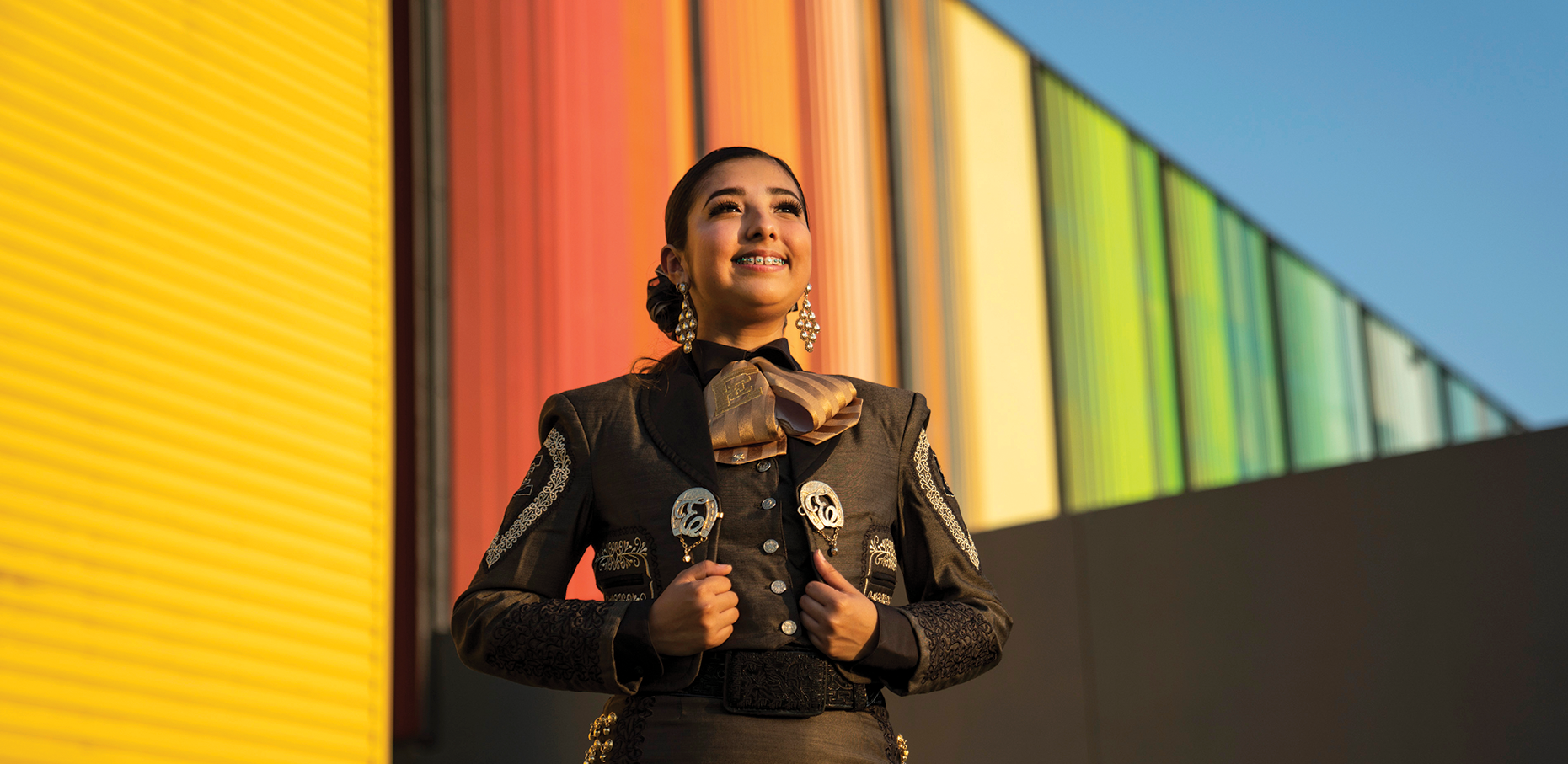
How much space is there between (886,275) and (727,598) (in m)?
4.54

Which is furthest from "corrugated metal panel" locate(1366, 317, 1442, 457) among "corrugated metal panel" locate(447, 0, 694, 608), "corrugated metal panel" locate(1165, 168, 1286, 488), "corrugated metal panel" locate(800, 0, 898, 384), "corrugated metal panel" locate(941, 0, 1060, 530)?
"corrugated metal panel" locate(447, 0, 694, 608)

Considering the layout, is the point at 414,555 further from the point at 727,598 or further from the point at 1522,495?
the point at 727,598

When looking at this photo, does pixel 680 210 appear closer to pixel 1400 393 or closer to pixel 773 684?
pixel 773 684

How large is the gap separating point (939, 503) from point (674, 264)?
1.39 feet

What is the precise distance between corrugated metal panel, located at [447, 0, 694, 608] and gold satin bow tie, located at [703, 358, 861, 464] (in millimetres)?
3838

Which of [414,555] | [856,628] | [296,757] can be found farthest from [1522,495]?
[414,555]

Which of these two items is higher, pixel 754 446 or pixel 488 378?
pixel 488 378

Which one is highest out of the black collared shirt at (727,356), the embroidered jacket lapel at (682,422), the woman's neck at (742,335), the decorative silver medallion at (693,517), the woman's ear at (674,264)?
the woman's ear at (674,264)

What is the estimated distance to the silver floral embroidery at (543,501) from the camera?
1497 millimetres

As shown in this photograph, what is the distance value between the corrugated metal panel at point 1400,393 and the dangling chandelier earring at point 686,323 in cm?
688

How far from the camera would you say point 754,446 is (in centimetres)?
151

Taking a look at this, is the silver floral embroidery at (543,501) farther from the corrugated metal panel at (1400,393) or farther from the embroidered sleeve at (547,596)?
the corrugated metal panel at (1400,393)

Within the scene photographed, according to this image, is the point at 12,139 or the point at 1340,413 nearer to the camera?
the point at 12,139

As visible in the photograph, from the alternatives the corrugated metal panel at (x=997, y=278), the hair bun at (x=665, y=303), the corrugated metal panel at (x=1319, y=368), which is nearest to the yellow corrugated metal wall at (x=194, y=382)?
the corrugated metal panel at (x=997, y=278)
